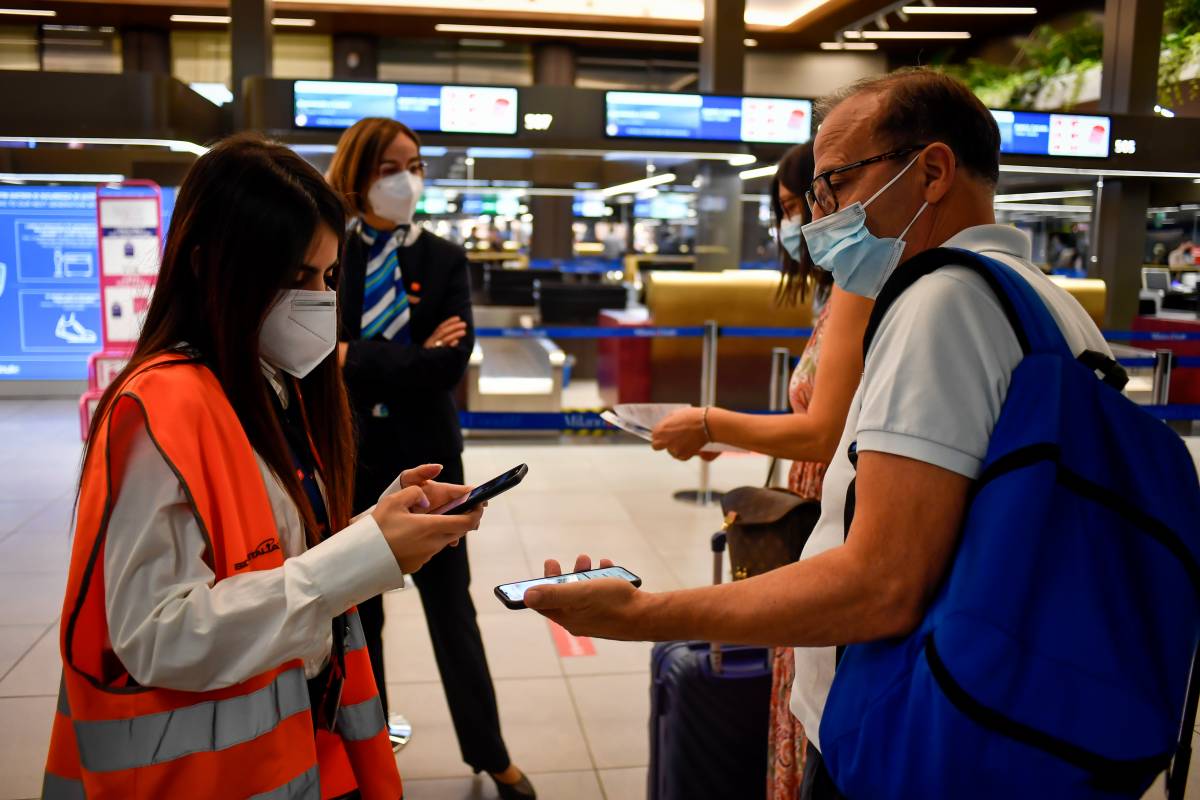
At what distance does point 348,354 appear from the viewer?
2.69m

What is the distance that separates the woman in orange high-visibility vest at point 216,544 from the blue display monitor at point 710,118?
22.7ft

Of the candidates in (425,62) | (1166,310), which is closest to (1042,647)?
(1166,310)

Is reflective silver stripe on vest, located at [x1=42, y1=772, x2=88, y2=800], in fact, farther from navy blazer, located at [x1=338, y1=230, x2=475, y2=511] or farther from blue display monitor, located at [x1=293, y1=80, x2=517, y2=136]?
blue display monitor, located at [x1=293, y1=80, x2=517, y2=136]

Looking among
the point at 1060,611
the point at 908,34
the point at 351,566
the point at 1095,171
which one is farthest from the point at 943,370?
the point at 908,34

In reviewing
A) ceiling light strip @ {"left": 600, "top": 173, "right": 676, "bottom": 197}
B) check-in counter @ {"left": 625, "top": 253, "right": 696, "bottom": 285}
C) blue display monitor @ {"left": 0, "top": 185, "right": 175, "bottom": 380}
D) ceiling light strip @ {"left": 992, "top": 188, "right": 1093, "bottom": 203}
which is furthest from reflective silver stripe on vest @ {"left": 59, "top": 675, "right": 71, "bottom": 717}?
check-in counter @ {"left": 625, "top": 253, "right": 696, "bottom": 285}

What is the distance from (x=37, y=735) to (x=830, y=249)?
3.05 meters

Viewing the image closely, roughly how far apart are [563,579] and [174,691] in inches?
19.7

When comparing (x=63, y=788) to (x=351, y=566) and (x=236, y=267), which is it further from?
(x=236, y=267)

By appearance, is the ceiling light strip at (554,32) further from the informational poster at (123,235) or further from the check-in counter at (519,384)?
the informational poster at (123,235)

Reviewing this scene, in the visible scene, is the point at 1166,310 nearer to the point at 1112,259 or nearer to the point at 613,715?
the point at 1112,259

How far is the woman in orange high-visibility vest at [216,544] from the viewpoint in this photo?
1156mm

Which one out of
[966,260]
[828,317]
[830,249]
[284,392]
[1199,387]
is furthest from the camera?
[1199,387]

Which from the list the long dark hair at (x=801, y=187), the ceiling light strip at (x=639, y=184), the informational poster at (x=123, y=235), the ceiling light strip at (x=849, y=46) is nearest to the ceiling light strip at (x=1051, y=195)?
the ceiling light strip at (x=639, y=184)

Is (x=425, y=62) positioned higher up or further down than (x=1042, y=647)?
higher up
